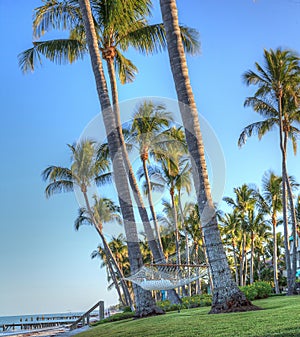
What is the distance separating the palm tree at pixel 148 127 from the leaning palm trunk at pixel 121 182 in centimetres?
760

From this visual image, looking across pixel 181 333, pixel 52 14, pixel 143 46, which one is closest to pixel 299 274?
pixel 143 46

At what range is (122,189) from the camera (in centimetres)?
964

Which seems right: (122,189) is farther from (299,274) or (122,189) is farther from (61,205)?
(299,274)

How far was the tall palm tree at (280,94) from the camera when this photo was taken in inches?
639

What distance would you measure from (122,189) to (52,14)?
6.15 metres

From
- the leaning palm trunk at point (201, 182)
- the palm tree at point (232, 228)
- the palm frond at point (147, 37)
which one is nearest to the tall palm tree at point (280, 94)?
the palm frond at point (147, 37)

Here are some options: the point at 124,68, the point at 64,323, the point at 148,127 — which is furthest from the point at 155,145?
the point at 64,323

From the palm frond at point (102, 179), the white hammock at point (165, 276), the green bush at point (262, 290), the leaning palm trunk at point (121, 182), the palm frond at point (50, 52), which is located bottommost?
the green bush at point (262, 290)

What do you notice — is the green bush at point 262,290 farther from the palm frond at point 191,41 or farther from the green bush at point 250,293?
the palm frond at point 191,41

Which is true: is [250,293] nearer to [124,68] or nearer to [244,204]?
[124,68]

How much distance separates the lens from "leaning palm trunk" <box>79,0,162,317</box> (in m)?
9.69

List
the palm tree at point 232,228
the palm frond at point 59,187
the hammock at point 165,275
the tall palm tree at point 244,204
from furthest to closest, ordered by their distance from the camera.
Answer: the palm tree at point 232,228 < the tall palm tree at point 244,204 < the palm frond at point 59,187 < the hammock at point 165,275

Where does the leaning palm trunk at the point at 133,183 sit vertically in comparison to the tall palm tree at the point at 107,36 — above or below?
below

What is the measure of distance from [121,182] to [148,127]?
8.37m
